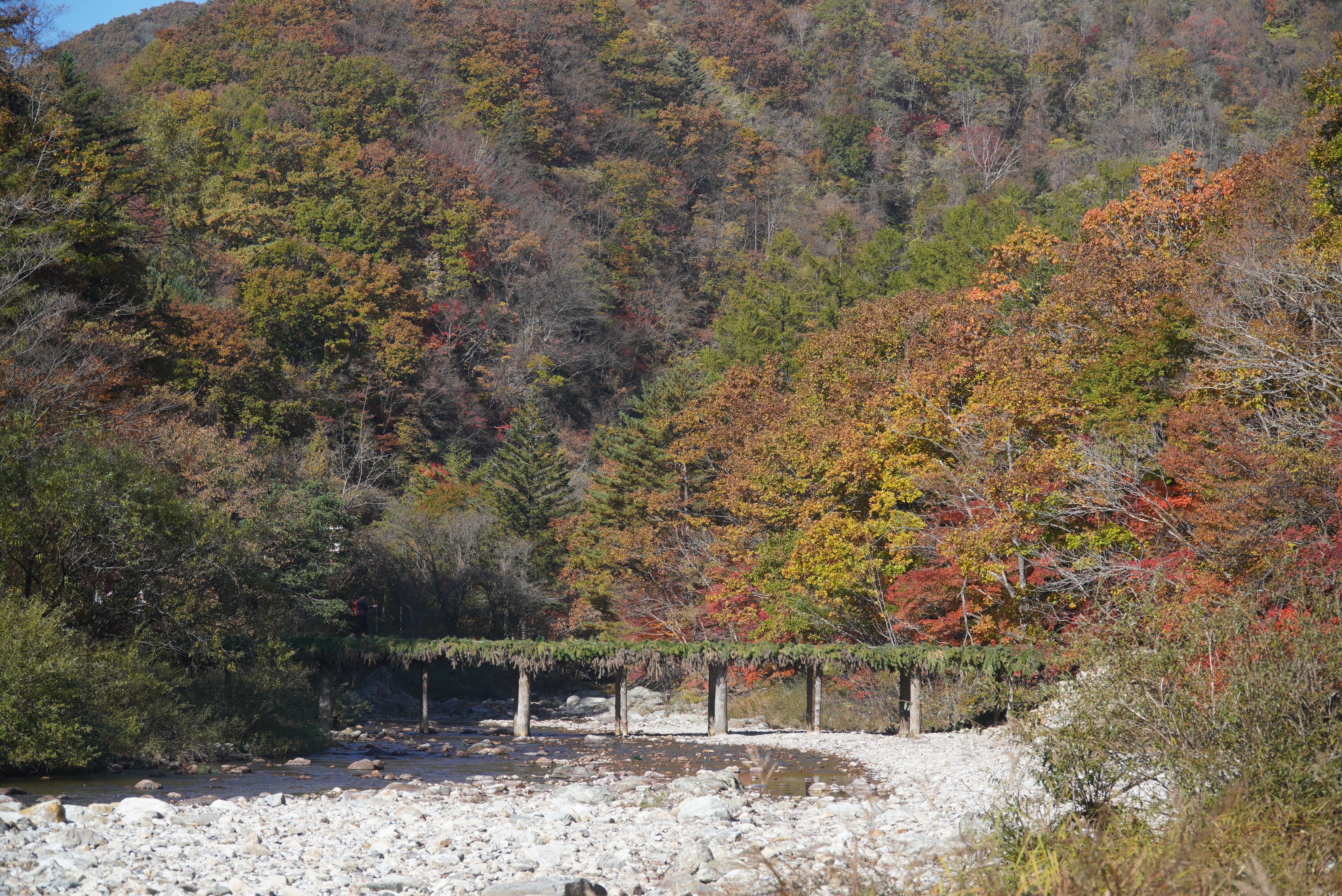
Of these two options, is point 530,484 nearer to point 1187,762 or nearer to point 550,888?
point 550,888

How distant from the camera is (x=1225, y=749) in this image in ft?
25.6

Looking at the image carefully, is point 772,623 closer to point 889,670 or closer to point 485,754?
point 889,670

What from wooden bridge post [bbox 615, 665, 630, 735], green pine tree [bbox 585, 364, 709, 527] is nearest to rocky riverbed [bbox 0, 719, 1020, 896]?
wooden bridge post [bbox 615, 665, 630, 735]

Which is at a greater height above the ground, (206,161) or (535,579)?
(206,161)

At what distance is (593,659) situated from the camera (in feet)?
96.3

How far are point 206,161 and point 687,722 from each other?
35409 millimetres

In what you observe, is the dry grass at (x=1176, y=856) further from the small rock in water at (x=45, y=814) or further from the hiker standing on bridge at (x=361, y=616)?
the hiker standing on bridge at (x=361, y=616)

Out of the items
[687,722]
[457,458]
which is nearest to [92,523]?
[687,722]

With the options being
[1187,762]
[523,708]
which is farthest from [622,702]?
[1187,762]

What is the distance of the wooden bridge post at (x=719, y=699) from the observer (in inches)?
1160

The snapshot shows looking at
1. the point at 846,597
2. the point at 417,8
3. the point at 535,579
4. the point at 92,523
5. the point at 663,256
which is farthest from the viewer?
the point at 417,8

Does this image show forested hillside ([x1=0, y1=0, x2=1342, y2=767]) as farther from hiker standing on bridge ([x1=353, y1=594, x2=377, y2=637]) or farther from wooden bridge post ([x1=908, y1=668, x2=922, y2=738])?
wooden bridge post ([x1=908, y1=668, x2=922, y2=738])

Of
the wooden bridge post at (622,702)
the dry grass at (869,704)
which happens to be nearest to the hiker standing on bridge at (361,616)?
the wooden bridge post at (622,702)

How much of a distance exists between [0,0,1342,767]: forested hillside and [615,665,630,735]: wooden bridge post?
150 inches
